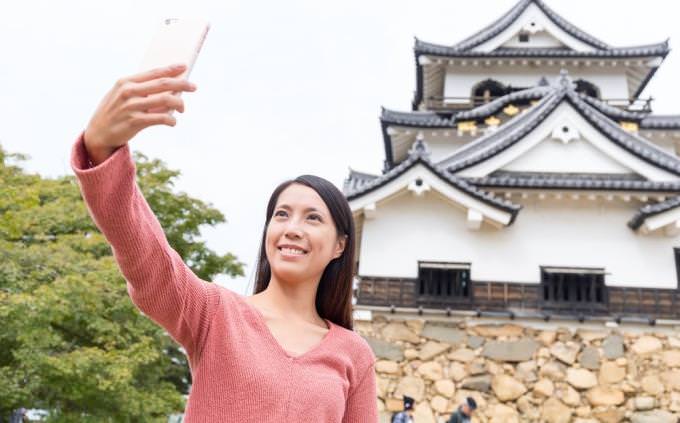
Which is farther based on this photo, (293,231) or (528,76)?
(528,76)

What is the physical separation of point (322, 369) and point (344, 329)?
209 millimetres

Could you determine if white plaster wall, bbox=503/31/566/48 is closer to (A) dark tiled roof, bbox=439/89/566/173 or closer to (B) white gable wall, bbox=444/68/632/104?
(B) white gable wall, bbox=444/68/632/104

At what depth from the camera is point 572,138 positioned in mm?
10648

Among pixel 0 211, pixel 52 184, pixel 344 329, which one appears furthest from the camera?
pixel 52 184

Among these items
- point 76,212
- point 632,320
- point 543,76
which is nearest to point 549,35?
point 543,76

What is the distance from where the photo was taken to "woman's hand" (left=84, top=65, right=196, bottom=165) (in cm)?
97

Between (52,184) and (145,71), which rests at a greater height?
(52,184)

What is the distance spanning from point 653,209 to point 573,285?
1.70m

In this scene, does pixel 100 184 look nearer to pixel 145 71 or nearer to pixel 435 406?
pixel 145 71

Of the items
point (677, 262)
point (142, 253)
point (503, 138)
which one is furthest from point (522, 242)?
point (142, 253)

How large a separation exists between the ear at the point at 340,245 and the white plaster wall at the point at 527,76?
13947mm

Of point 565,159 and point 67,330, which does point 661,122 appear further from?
point 67,330

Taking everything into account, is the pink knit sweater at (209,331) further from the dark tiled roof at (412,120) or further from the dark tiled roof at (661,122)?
the dark tiled roof at (661,122)

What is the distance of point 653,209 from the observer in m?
9.35
